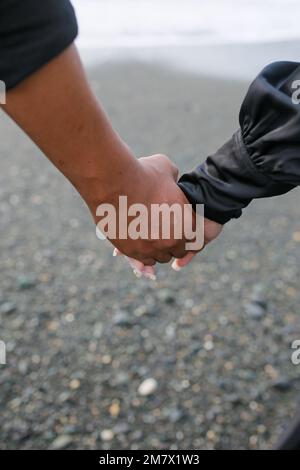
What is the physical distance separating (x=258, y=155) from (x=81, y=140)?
50 centimetres

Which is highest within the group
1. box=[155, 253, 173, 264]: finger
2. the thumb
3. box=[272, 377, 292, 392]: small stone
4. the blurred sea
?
the thumb

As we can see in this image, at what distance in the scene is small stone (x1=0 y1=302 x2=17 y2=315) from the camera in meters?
2.46

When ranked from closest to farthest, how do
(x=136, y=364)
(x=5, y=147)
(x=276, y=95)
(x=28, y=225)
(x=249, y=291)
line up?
(x=276, y=95)
(x=136, y=364)
(x=249, y=291)
(x=28, y=225)
(x=5, y=147)

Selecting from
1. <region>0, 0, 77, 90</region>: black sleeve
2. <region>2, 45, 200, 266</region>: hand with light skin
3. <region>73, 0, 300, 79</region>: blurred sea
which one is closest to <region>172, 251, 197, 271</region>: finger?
<region>2, 45, 200, 266</region>: hand with light skin

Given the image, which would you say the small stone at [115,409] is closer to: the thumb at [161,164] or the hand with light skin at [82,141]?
the hand with light skin at [82,141]

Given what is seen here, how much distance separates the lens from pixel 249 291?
99.9 inches

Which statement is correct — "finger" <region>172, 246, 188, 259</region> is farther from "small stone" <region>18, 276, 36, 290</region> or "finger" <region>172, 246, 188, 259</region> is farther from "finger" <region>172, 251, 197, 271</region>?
"small stone" <region>18, 276, 36, 290</region>

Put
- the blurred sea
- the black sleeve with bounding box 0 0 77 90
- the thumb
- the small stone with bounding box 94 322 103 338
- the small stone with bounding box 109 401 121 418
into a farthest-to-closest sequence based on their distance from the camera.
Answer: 1. the blurred sea
2. the small stone with bounding box 94 322 103 338
3. the small stone with bounding box 109 401 121 418
4. the thumb
5. the black sleeve with bounding box 0 0 77 90

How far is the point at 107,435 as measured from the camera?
6.48 feet

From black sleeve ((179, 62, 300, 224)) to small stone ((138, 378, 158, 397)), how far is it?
2.53 ft

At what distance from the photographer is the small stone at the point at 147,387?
6.91 ft
